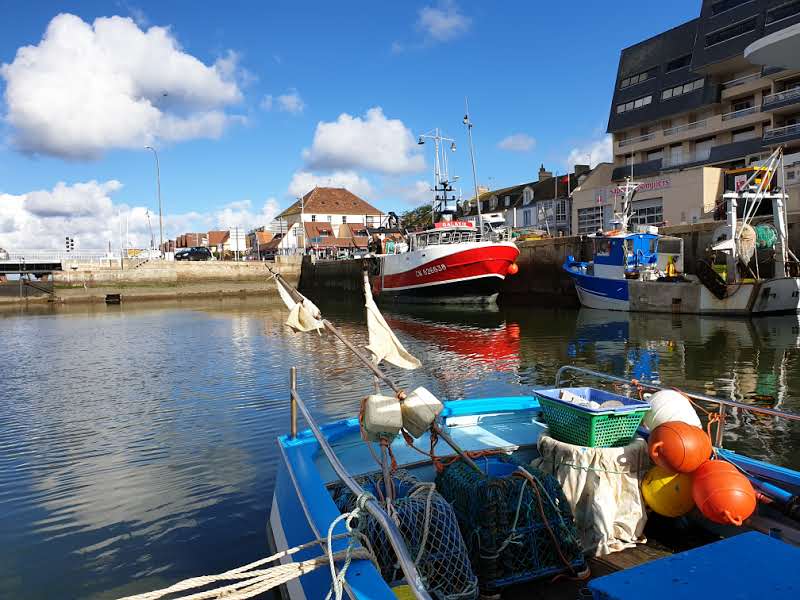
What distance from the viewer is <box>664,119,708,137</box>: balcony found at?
42.9m

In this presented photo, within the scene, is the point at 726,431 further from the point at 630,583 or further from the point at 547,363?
the point at 630,583

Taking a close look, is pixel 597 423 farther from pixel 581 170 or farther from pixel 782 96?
pixel 581 170

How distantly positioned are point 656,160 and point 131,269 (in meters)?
44.4

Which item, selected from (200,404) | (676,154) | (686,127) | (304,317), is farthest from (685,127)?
(304,317)

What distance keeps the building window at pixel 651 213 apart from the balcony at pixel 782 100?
334 inches

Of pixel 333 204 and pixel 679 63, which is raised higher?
pixel 679 63

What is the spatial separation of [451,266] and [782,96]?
25.1 metres

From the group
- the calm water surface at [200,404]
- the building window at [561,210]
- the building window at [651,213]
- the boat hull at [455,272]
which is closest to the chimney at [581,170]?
the building window at [561,210]

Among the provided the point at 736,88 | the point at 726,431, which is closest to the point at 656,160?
the point at 736,88

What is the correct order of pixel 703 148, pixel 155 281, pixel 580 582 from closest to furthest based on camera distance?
pixel 580 582 → pixel 703 148 → pixel 155 281

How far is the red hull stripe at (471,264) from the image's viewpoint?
2986 cm

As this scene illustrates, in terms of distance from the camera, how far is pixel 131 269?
50875 millimetres

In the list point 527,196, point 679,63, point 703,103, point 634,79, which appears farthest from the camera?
point 527,196

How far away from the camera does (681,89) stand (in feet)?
147
